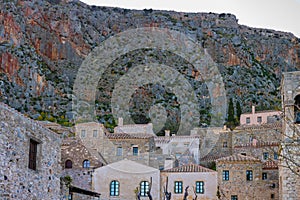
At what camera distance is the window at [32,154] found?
18359 mm

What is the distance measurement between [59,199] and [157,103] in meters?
73.4

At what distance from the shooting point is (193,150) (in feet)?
172

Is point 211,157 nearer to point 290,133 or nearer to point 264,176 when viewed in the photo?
point 264,176

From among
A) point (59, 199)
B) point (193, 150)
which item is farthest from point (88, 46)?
point (59, 199)

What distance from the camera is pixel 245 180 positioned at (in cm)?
4147

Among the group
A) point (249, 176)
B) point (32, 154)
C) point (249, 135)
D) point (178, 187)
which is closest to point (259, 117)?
point (249, 135)

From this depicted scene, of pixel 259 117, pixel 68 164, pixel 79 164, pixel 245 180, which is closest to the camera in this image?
pixel 68 164

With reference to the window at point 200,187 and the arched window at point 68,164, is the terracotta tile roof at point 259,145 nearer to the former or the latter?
the window at point 200,187

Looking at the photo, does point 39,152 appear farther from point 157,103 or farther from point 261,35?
point 261,35

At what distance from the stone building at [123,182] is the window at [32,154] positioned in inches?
828

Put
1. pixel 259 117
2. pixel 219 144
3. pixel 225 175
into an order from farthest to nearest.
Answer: pixel 259 117, pixel 219 144, pixel 225 175

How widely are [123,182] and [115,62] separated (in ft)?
224

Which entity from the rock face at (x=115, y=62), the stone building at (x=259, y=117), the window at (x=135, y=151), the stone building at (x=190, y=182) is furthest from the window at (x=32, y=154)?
the rock face at (x=115, y=62)

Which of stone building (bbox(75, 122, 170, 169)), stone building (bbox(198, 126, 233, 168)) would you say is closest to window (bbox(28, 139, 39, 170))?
stone building (bbox(75, 122, 170, 169))
